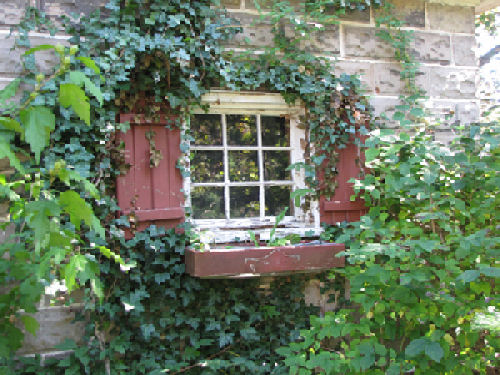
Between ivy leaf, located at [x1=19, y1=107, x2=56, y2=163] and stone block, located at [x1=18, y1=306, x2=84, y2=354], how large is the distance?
1.65 metres

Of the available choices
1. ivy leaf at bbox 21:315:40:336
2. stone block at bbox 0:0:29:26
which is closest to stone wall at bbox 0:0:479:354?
stone block at bbox 0:0:29:26

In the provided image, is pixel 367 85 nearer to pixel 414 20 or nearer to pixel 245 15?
pixel 414 20

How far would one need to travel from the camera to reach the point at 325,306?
3.58 meters

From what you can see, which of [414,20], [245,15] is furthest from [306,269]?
[414,20]

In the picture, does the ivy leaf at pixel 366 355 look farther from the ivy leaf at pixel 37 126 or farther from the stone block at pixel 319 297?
the ivy leaf at pixel 37 126

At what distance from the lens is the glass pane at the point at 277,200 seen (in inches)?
146

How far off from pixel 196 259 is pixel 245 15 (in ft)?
6.34

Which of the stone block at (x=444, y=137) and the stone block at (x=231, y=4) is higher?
the stone block at (x=231, y=4)

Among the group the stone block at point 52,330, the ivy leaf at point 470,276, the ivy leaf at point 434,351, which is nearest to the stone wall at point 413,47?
the ivy leaf at point 434,351

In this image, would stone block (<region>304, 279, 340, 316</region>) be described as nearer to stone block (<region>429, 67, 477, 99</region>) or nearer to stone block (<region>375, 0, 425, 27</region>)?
stone block (<region>429, 67, 477, 99</region>)

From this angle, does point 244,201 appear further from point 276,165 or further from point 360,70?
point 360,70

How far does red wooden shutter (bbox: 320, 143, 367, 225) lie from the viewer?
3.62 meters

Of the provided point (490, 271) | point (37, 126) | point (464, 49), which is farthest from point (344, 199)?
point (37, 126)

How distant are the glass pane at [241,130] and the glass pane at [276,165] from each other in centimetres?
17
